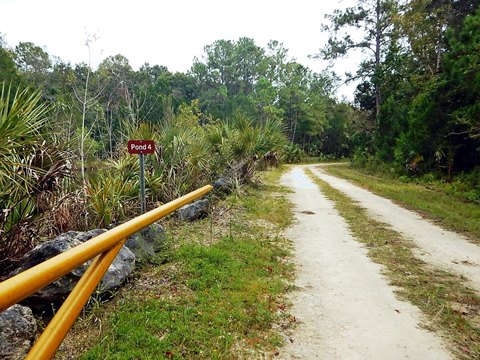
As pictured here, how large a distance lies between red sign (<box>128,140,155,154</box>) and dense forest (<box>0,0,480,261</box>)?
34.4 inches

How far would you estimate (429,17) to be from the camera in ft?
54.2

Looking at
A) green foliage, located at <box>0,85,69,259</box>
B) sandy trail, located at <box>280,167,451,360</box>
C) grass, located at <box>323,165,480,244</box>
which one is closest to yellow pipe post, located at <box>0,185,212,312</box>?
sandy trail, located at <box>280,167,451,360</box>

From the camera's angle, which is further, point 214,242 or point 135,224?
point 214,242

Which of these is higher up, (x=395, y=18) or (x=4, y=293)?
(x=395, y=18)

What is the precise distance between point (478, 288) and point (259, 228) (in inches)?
145

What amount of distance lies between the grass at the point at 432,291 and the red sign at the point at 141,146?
368 centimetres

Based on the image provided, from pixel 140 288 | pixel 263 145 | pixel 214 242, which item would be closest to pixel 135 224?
pixel 140 288

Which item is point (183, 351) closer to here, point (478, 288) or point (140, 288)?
point (140, 288)

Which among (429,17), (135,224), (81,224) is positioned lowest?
(81,224)

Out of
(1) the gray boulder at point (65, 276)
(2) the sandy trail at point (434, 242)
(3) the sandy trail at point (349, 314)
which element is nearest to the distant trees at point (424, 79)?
(2) the sandy trail at point (434, 242)

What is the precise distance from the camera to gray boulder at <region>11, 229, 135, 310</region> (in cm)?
299

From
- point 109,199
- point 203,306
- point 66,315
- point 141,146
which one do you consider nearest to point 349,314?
point 203,306

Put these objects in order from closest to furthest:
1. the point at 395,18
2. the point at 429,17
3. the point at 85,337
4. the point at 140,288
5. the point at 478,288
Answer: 1. the point at 85,337
2. the point at 140,288
3. the point at 478,288
4. the point at 429,17
5. the point at 395,18

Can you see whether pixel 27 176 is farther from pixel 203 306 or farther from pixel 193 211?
pixel 193 211
